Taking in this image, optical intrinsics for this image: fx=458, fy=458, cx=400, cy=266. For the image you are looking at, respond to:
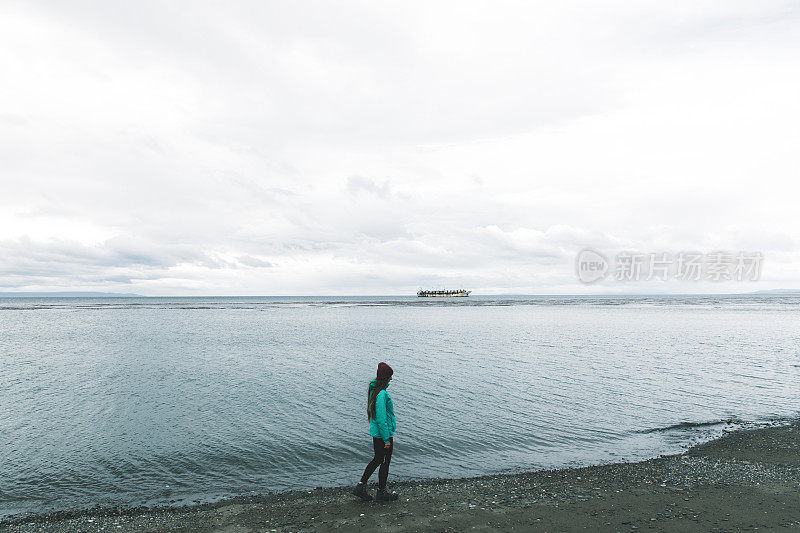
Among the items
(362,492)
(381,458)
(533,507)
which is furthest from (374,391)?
(533,507)

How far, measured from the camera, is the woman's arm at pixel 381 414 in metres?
11.1

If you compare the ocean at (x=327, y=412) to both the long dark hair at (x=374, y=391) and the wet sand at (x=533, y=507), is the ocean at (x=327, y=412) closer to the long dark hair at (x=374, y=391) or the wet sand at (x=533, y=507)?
the wet sand at (x=533, y=507)

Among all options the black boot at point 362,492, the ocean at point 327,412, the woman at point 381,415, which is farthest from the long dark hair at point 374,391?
the ocean at point 327,412

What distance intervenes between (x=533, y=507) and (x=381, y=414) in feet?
14.7

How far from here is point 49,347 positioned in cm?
4922

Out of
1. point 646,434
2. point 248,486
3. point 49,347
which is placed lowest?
point 49,347

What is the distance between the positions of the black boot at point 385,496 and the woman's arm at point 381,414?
1680mm

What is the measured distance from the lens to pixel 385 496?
11.8 meters

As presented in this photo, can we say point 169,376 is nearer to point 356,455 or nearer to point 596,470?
point 356,455

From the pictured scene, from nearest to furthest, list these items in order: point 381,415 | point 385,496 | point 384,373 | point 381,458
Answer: point 384,373 → point 381,415 → point 381,458 → point 385,496

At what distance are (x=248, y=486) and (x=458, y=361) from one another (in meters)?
26.4

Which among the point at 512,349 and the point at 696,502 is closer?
the point at 696,502

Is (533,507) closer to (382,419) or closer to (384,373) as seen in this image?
(382,419)

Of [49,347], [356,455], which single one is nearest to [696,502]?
[356,455]
